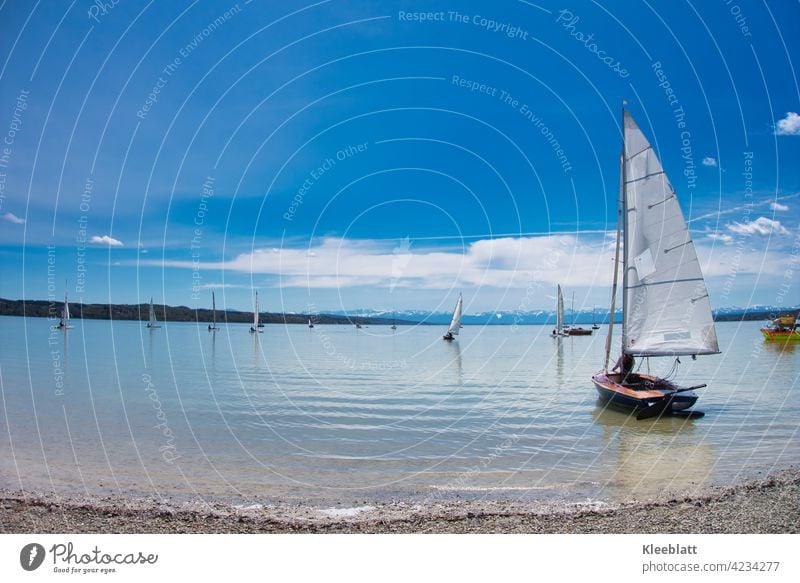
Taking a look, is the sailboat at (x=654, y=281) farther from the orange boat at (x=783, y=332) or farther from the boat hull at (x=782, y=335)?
the boat hull at (x=782, y=335)

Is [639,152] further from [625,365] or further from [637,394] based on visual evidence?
[637,394]

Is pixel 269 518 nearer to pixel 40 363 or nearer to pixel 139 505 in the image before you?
pixel 139 505

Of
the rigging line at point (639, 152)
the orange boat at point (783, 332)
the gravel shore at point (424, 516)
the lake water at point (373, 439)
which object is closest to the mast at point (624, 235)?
the rigging line at point (639, 152)

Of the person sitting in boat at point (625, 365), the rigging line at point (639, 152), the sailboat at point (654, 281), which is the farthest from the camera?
the person sitting in boat at point (625, 365)

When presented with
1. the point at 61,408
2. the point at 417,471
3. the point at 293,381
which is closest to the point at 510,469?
the point at 417,471

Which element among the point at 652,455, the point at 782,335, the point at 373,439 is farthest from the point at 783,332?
the point at 373,439

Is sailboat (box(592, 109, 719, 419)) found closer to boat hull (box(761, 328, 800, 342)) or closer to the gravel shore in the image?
the gravel shore

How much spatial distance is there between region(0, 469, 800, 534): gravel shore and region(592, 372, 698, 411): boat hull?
9080 mm

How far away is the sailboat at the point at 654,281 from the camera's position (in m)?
20.8

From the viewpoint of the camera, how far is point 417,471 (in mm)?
13422

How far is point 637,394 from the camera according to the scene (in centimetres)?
2000

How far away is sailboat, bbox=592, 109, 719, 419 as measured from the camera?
68.3 ft

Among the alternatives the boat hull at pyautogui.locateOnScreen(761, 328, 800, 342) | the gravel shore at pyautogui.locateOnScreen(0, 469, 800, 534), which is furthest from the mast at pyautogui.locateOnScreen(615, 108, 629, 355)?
the boat hull at pyautogui.locateOnScreen(761, 328, 800, 342)

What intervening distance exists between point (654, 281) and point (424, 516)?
15.6m
